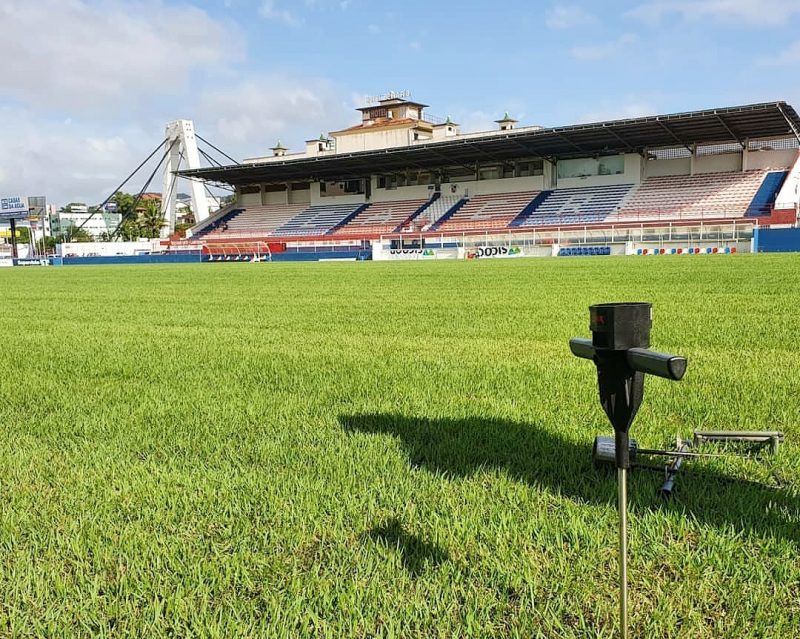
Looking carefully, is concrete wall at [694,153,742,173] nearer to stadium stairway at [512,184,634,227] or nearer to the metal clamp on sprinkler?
stadium stairway at [512,184,634,227]

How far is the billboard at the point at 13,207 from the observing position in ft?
235

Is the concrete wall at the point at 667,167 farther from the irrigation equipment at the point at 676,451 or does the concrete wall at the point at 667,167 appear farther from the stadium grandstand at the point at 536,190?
the irrigation equipment at the point at 676,451

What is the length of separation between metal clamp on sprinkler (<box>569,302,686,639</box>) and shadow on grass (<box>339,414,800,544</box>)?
0.89m

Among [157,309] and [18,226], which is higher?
[18,226]

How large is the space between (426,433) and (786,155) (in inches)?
1666

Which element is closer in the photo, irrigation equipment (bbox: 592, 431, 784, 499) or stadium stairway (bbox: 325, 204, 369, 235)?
irrigation equipment (bbox: 592, 431, 784, 499)

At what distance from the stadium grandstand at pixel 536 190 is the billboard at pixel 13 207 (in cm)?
2664

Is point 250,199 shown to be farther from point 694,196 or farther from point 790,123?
point 790,123

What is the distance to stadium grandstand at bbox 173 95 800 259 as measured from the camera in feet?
116

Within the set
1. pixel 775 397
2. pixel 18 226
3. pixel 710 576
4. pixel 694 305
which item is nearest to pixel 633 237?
pixel 694 305

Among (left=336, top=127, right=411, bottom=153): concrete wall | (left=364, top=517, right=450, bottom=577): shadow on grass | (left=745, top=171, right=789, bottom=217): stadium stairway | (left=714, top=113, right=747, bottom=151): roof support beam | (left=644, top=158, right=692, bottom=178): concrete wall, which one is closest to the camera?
(left=364, top=517, right=450, bottom=577): shadow on grass

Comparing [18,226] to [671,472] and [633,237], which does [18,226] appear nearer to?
[633,237]

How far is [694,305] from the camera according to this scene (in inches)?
333

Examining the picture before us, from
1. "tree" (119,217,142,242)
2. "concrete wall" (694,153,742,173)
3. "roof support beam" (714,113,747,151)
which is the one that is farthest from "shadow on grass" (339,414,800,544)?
"tree" (119,217,142,242)
